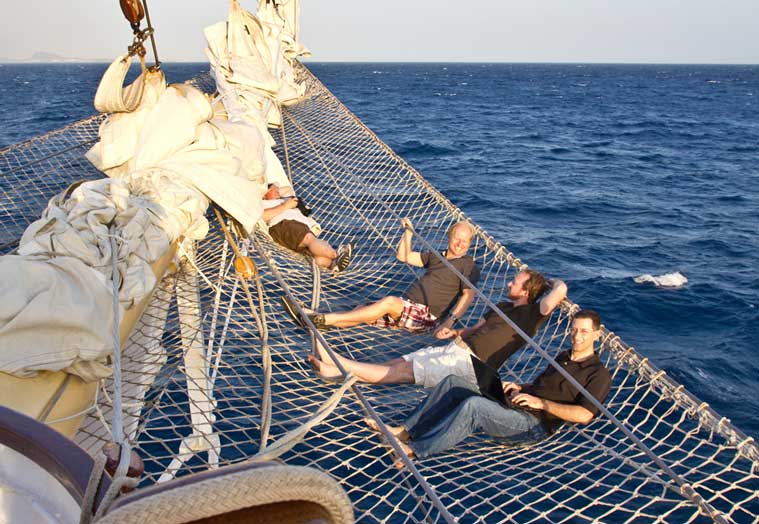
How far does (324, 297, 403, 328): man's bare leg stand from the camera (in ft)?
11.8

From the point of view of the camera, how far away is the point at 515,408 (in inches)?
110

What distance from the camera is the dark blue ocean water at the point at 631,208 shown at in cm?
539

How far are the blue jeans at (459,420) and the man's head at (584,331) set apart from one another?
381mm

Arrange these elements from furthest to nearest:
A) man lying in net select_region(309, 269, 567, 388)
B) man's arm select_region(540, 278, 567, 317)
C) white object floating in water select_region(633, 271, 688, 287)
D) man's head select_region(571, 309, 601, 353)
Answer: white object floating in water select_region(633, 271, 688, 287) < man's arm select_region(540, 278, 567, 317) < man lying in net select_region(309, 269, 567, 388) < man's head select_region(571, 309, 601, 353)

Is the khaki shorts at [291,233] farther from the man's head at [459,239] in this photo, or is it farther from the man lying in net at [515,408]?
the man lying in net at [515,408]

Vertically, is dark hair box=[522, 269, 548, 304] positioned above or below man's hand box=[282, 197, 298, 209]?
below

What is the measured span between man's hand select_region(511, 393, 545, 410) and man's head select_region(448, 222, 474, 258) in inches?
50.4

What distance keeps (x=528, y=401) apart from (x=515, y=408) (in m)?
0.06

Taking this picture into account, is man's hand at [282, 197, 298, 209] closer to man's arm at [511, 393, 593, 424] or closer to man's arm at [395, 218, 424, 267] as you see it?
man's arm at [395, 218, 424, 267]

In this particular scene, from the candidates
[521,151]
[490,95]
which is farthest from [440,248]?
[490,95]

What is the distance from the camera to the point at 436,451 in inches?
102

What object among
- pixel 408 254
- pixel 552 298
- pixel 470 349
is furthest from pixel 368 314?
pixel 552 298

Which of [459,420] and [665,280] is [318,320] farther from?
[665,280]

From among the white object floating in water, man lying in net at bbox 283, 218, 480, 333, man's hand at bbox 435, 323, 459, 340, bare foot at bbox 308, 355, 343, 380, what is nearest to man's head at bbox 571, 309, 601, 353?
man's hand at bbox 435, 323, 459, 340
